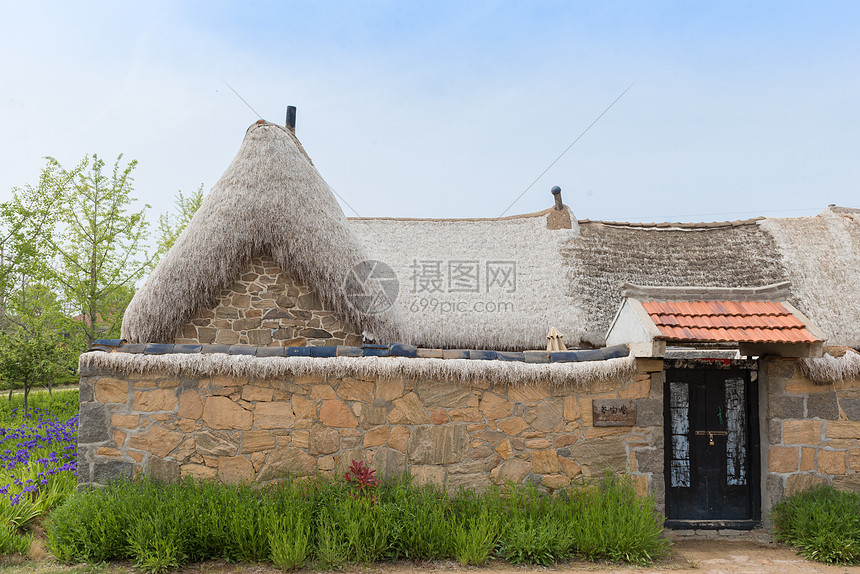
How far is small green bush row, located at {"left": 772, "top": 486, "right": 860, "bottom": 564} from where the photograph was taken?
464 centimetres

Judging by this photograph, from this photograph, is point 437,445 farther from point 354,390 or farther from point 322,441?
point 322,441

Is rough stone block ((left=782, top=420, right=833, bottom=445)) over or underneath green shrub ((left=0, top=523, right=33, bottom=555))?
over

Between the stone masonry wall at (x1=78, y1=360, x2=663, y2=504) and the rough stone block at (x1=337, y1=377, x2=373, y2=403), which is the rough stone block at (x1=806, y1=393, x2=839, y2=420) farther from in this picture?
the rough stone block at (x1=337, y1=377, x2=373, y2=403)

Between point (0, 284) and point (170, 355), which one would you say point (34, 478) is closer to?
point (170, 355)

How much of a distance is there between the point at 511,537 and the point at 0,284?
40.7 feet

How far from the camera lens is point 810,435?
5215 mm

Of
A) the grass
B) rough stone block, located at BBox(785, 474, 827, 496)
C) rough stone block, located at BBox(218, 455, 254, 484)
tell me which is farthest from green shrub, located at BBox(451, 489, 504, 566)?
the grass

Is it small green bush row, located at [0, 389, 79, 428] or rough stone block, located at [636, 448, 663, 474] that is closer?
rough stone block, located at [636, 448, 663, 474]

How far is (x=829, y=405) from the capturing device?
522cm

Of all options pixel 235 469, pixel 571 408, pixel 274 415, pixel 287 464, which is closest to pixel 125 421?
pixel 235 469

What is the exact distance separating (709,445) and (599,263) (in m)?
4.22

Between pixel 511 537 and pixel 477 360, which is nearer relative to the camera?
pixel 511 537

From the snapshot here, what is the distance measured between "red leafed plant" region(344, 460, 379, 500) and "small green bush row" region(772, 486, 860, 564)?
3.72 metres

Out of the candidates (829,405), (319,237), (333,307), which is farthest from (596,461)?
(319,237)
